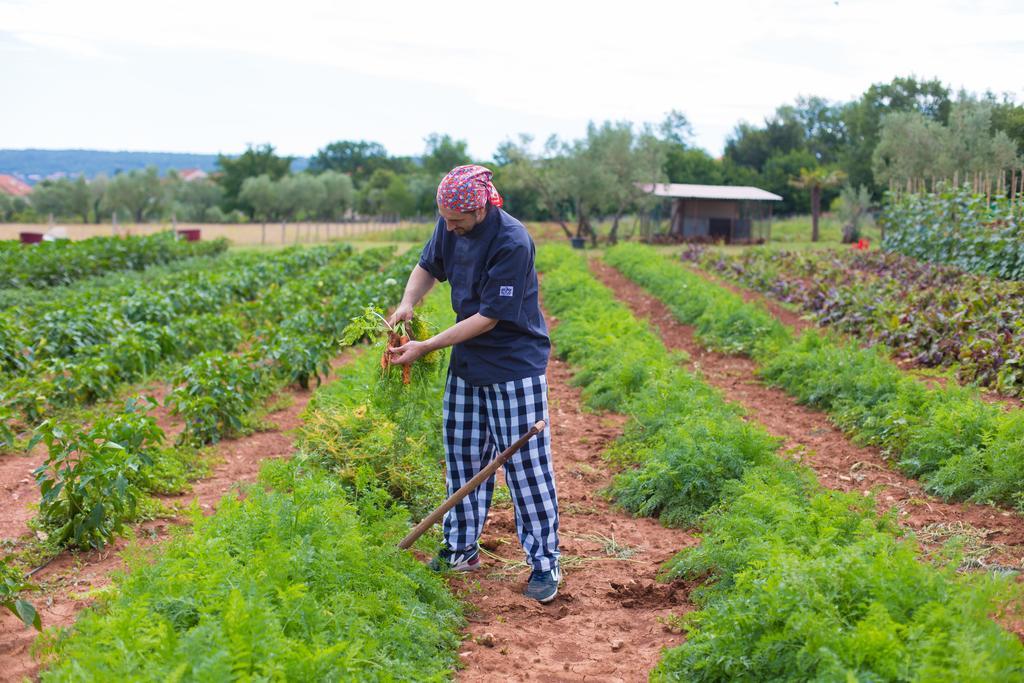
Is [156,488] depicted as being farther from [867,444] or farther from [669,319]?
[669,319]

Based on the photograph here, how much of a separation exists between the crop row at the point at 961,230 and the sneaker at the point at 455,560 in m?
11.8

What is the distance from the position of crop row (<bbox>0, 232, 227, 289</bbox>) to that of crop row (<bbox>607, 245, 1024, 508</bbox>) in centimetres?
1407

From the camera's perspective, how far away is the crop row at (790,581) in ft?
10.2

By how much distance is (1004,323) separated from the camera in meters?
9.54

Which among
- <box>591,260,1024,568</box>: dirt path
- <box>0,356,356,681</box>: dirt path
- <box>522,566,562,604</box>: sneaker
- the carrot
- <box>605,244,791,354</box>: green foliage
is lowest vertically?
<box>0,356,356,681</box>: dirt path

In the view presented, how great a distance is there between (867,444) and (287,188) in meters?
58.6

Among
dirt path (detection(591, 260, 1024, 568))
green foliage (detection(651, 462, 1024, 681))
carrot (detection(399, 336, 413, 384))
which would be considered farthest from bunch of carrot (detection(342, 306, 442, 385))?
dirt path (detection(591, 260, 1024, 568))

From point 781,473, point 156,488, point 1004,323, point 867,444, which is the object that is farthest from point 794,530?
point 1004,323

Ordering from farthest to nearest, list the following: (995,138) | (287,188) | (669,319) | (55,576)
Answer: (287,188)
(995,138)
(669,319)
(55,576)

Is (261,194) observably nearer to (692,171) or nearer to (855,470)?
(692,171)

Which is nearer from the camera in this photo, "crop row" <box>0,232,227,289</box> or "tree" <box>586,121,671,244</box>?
"crop row" <box>0,232,227,289</box>

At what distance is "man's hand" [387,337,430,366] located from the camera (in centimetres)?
464

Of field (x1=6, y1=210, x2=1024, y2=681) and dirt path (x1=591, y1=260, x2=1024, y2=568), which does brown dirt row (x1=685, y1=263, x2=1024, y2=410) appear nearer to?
field (x1=6, y1=210, x2=1024, y2=681)

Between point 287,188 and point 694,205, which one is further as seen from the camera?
point 287,188
